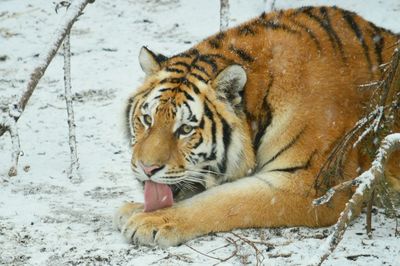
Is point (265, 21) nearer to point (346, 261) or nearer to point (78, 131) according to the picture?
point (346, 261)

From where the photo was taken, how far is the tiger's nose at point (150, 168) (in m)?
3.42

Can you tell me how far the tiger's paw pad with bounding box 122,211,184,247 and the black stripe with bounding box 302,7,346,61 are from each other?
4.89 ft

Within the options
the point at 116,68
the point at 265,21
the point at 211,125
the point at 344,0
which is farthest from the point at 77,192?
the point at 344,0

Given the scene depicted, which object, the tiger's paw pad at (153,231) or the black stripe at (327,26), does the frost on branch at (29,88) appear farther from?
the black stripe at (327,26)

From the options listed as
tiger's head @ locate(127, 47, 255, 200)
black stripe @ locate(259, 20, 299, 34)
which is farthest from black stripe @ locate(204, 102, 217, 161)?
black stripe @ locate(259, 20, 299, 34)

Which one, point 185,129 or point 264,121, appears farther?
point 264,121

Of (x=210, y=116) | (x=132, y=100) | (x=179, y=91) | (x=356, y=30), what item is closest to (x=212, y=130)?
(x=210, y=116)

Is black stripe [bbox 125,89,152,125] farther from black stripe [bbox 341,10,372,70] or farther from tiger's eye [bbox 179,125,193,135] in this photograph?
black stripe [bbox 341,10,372,70]

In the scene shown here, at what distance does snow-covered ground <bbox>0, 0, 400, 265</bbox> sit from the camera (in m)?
3.31

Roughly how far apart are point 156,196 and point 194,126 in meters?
0.45

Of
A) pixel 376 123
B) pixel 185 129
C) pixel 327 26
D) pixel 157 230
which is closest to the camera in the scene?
pixel 376 123

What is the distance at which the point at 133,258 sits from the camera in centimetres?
329

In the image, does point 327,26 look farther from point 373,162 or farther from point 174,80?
point 373,162

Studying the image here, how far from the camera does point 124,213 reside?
150 inches
